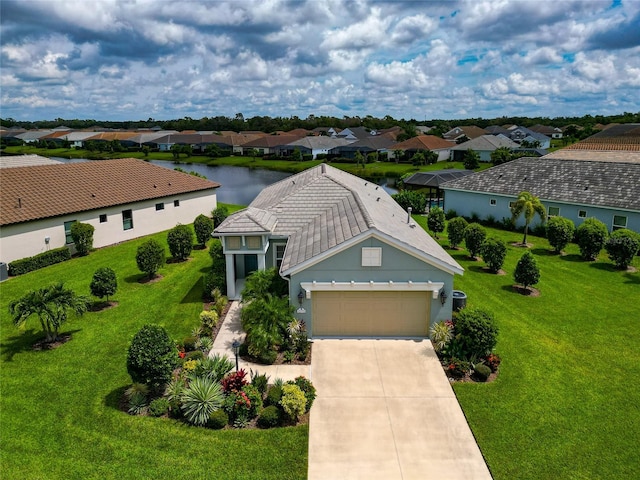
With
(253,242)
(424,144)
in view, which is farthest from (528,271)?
(424,144)

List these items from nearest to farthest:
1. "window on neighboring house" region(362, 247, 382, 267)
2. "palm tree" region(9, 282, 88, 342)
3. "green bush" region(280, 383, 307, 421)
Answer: "green bush" region(280, 383, 307, 421) → "palm tree" region(9, 282, 88, 342) → "window on neighboring house" region(362, 247, 382, 267)

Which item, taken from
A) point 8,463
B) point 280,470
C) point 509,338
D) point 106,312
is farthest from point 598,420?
point 106,312

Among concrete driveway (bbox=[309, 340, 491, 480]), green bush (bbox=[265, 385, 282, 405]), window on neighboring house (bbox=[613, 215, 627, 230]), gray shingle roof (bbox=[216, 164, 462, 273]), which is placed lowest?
concrete driveway (bbox=[309, 340, 491, 480])

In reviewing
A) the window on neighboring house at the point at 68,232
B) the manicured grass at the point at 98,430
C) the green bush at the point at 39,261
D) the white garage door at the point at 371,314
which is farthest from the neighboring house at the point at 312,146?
the white garage door at the point at 371,314

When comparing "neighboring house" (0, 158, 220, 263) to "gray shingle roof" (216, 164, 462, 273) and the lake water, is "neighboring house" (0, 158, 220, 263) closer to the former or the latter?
"gray shingle roof" (216, 164, 462, 273)

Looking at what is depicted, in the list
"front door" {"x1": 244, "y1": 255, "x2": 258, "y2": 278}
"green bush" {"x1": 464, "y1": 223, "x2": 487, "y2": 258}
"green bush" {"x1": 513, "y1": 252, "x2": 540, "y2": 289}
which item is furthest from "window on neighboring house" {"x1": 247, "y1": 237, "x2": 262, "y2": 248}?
"green bush" {"x1": 464, "y1": 223, "x2": 487, "y2": 258}

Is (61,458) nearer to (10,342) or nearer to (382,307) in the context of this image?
(10,342)
